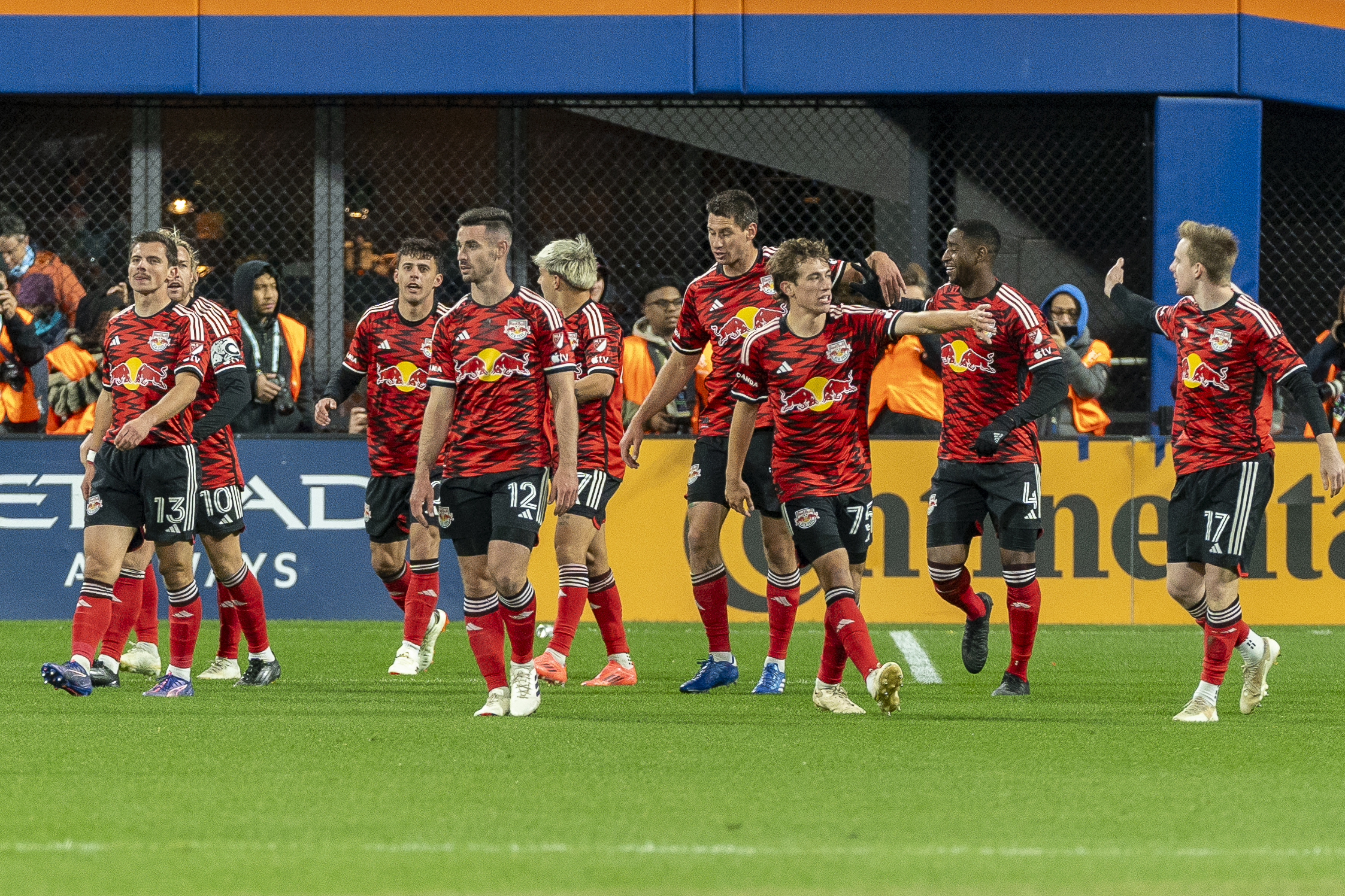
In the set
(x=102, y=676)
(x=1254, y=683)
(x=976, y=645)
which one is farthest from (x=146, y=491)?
(x=1254, y=683)

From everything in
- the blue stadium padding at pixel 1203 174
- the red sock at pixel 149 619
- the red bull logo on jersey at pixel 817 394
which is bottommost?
the red sock at pixel 149 619

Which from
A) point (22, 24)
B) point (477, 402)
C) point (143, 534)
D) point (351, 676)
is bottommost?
point (351, 676)

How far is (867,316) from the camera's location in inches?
294

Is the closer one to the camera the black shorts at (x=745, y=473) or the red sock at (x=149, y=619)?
the black shorts at (x=745, y=473)

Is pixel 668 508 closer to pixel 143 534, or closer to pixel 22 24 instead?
pixel 143 534

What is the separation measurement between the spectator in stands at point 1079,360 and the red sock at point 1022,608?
10.9 feet

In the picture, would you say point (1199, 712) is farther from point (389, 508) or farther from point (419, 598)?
point (389, 508)

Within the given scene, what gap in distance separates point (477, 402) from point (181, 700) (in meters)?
1.98

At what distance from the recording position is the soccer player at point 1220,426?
7277mm

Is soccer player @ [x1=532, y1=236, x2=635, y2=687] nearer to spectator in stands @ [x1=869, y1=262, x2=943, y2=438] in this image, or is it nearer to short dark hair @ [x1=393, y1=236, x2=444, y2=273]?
short dark hair @ [x1=393, y1=236, x2=444, y2=273]

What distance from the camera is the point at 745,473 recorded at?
8.46m

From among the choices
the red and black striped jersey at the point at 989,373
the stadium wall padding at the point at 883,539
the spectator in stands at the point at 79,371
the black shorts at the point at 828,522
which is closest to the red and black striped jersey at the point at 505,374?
the black shorts at the point at 828,522

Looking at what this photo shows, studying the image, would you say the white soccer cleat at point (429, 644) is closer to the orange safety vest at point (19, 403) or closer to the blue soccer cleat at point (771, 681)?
the blue soccer cleat at point (771, 681)

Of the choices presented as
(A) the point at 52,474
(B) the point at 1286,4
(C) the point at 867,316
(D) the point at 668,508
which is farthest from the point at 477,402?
(B) the point at 1286,4
